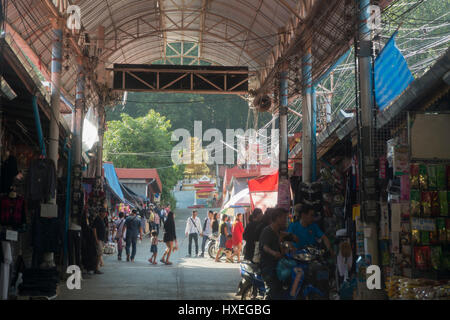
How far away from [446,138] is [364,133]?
1715 millimetres

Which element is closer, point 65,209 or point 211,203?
point 65,209

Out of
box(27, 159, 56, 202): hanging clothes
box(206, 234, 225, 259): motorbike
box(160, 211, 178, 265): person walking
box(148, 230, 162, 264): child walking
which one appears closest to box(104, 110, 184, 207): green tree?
box(206, 234, 225, 259): motorbike

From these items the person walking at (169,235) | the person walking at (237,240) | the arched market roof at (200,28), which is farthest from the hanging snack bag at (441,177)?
the person walking at (237,240)

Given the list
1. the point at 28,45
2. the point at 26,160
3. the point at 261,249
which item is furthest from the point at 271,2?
the point at 261,249

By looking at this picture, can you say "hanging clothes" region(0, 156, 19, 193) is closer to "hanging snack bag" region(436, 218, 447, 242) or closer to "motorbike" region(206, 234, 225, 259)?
"hanging snack bag" region(436, 218, 447, 242)

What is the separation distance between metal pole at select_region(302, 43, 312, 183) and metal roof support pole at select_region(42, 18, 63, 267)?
6449mm

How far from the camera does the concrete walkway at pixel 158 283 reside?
10.3 m

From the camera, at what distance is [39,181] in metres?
10.9

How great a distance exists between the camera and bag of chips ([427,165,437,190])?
25.7 feet

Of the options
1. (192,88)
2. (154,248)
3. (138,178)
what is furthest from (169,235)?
(138,178)

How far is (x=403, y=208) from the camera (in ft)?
27.2

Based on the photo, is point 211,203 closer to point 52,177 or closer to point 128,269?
point 128,269

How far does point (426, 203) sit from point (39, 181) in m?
7.20

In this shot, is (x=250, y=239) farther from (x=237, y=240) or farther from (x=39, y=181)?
(x=237, y=240)
